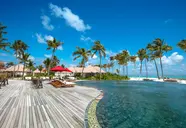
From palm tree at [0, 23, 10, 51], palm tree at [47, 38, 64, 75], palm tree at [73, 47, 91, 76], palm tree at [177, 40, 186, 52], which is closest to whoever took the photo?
palm tree at [0, 23, 10, 51]

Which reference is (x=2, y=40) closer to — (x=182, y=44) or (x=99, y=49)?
(x=99, y=49)

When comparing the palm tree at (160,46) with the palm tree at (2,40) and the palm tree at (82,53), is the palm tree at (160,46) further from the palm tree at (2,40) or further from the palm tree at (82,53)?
the palm tree at (2,40)

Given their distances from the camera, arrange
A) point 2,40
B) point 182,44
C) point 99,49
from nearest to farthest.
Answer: point 2,40
point 182,44
point 99,49

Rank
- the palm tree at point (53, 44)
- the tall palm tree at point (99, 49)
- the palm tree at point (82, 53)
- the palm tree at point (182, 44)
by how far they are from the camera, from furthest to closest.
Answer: the palm tree at point (82, 53)
the tall palm tree at point (99, 49)
the palm tree at point (53, 44)
the palm tree at point (182, 44)

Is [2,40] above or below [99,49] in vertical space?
below

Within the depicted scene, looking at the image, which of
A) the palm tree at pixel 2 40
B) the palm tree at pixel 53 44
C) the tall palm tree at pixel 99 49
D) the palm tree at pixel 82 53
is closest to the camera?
the palm tree at pixel 2 40

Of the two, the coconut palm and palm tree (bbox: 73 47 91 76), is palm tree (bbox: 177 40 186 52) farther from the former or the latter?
the coconut palm

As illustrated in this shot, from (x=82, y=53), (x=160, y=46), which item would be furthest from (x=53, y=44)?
(x=160, y=46)

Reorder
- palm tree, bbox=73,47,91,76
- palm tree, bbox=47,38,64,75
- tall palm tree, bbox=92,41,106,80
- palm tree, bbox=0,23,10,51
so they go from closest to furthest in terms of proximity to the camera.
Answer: palm tree, bbox=0,23,10,51 < palm tree, bbox=47,38,64,75 < tall palm tree, bbox=92,41,106,80 < palm tree, bbox=73,47,91,76

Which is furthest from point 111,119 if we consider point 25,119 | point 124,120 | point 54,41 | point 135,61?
point 135,61

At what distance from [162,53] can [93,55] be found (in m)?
20.0

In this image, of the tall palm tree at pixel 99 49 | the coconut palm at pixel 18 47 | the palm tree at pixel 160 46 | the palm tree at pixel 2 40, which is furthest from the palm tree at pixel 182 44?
the coconut palm at pixel 18 47

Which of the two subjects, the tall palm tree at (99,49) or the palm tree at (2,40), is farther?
the tall palm tree at (99,49)

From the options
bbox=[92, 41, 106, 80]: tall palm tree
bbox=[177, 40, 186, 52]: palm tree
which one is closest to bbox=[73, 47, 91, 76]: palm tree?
bbox=[92, 41, 106, 80]: tall palm tree
